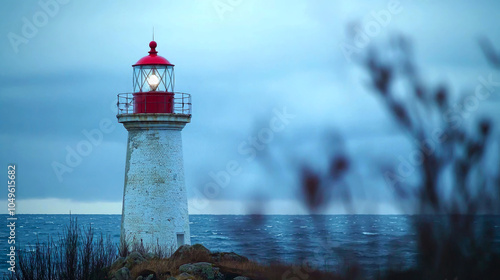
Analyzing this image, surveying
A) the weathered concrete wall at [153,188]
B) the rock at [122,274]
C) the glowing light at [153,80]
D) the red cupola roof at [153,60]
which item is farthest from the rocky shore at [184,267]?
the red cupola roof at [153,60]

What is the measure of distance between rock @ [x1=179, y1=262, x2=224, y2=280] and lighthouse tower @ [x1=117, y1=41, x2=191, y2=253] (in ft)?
9.44

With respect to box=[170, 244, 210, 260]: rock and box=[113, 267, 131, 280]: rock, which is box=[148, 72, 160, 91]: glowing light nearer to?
box=[170, 244, 210, 260]: rock

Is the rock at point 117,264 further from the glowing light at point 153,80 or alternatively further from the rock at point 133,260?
the glowing light at point 153,80

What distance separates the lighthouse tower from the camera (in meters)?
16.5

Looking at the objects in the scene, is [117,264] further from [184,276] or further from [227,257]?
[227,257]

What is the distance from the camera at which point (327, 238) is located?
4.37m

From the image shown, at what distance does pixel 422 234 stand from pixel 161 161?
41.6 feet

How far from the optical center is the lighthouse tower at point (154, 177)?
1650 cm

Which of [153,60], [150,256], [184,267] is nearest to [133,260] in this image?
[150,256]

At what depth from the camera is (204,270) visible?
13625 millimetres

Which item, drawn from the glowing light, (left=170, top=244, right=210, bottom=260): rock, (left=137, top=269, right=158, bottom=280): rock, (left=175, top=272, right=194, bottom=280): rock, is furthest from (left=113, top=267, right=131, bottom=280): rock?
the glowing light

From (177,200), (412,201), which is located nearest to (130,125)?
(177,200)

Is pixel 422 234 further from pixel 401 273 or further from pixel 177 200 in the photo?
pixel 177 200

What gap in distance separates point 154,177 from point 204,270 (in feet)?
12.3
